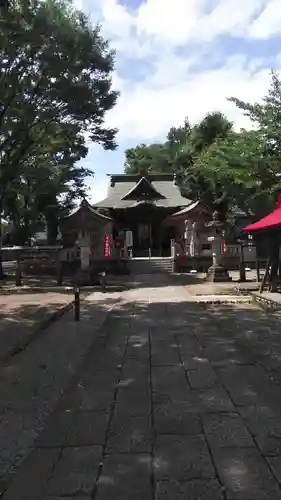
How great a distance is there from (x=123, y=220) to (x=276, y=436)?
34051mm

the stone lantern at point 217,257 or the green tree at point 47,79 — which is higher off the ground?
the green tree at point 47,79

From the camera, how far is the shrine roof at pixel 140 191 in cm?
3791

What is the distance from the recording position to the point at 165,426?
4309 millimetres

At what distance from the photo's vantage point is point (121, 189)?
42000 millimetres

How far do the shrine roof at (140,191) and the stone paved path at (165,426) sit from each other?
29.7m

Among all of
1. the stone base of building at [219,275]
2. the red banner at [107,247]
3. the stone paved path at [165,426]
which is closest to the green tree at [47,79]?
the red banner at [107,247]

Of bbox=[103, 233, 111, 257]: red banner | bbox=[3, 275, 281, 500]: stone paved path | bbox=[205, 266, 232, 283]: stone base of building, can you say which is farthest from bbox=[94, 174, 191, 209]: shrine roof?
bbox=[3, 275, 281, 500]: stone paved path

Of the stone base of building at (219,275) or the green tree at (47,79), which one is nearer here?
the green tree at (47,79)

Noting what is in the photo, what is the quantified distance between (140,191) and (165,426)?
1376 inches

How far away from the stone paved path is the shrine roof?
97.5 feet

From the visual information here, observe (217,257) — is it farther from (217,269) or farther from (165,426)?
(165,426)

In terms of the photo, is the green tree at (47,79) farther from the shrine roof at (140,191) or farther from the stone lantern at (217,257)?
the shrine roof at (140,191)

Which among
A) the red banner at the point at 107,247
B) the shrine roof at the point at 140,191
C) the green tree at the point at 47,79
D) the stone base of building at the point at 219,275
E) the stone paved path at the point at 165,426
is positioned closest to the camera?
the stone paved path at the point at 165,426

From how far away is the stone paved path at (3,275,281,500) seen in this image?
10.6 ft
